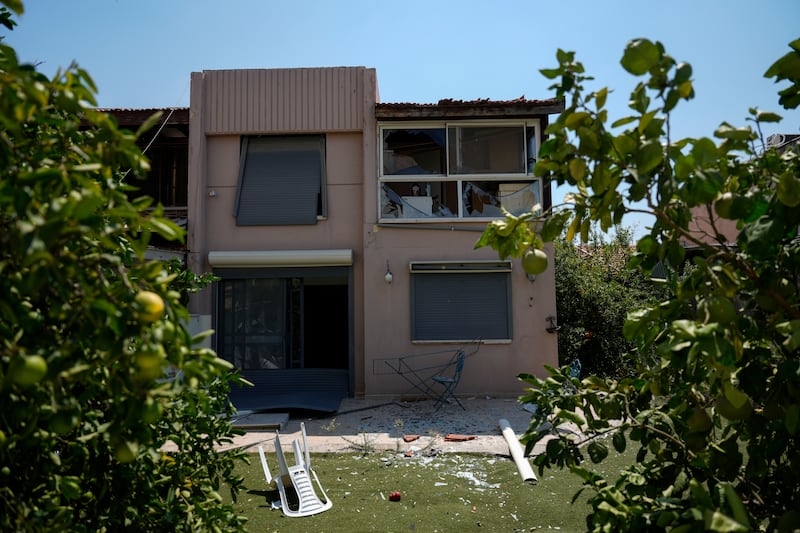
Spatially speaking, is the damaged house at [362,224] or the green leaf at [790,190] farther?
the damaged house at [362,224]

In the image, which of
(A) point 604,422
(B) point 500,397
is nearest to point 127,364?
(A) point 604,422

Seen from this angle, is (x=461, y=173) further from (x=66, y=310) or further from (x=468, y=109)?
(x=66, y=310)

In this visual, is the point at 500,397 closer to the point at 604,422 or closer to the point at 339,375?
the point at 339,375

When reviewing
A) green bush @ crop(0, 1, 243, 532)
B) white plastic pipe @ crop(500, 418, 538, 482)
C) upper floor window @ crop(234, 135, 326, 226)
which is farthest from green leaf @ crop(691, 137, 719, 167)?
upper floor window @ crop(234, 135, 326, 226)

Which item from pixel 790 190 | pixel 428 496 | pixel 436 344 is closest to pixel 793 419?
pixel 790 190

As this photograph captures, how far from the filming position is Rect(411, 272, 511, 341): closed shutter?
11.1 m

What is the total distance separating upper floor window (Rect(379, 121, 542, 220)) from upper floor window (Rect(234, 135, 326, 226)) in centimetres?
128

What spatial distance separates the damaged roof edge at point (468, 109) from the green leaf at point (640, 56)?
31.2 ft

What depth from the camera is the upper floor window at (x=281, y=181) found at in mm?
11477

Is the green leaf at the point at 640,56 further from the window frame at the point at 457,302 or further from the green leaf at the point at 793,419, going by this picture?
the window frame at the point at 457,302

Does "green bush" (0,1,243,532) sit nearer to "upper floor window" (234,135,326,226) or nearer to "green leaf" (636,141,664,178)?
"green leaf" (636,141,664,178)

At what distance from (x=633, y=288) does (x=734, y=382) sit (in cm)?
1269

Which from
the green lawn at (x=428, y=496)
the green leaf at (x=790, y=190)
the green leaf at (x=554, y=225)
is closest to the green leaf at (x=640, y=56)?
the green leaf at (x=790, y=190)

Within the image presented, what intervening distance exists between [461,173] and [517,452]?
606 centimetres
